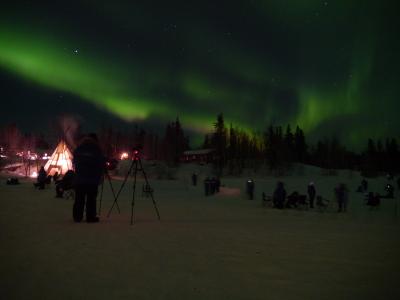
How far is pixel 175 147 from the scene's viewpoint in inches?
3684

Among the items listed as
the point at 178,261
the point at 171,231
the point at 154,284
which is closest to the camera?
the point at 154,284

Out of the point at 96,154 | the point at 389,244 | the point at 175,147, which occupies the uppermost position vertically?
the point at 175,147

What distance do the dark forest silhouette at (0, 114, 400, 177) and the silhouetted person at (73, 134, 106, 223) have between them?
Result: 6605cm

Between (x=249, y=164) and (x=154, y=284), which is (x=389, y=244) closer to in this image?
(x=154, y=284)

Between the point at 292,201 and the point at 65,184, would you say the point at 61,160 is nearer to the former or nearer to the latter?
the point at 65,184

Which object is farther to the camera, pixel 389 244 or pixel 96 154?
pixel 96 154

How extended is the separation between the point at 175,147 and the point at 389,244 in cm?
8796

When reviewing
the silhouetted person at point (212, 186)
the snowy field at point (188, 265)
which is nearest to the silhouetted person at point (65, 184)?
the snowy field at point (188, 265)

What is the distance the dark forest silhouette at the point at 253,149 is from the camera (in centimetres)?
8319

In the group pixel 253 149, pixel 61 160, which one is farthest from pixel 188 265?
pixel 253 149

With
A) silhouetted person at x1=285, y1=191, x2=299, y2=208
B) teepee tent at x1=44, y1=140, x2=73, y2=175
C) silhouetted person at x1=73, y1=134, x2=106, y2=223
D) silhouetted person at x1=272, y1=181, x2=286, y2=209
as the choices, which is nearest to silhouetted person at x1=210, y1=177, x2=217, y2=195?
silhouetted person at x1=285, y1=191, x2=299, y2=208

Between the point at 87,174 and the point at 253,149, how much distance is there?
335 ft

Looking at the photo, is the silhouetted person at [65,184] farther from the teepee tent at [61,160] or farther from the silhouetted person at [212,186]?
the teepee tent at [61,160]

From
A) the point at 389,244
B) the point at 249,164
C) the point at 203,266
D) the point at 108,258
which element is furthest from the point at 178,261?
the point at 249,164
